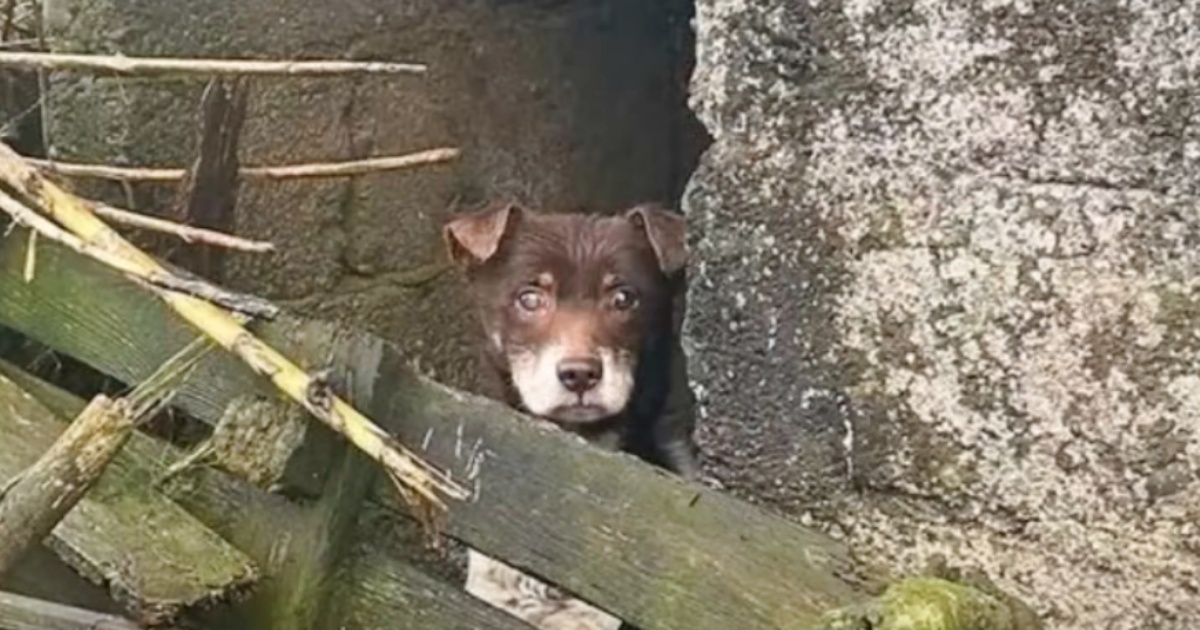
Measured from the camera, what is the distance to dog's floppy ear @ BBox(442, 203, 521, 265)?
13.7 ft

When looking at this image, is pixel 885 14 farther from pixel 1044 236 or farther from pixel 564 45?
pixel 564 45

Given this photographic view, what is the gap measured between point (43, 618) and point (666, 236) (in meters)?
1.52

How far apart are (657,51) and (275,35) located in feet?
4.05

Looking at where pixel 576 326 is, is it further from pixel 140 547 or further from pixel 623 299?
pixel 140 547

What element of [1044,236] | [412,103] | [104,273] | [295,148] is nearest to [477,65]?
[412,103]

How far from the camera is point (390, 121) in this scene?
442 centimetres

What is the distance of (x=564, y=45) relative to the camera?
480cm

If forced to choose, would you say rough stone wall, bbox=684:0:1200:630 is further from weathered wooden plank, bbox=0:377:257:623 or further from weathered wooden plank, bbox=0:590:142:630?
weathered wooden plank, bbox=0:590:142:630

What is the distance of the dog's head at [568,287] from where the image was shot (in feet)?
13.4

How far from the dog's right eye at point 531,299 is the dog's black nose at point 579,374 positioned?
191 millimetres

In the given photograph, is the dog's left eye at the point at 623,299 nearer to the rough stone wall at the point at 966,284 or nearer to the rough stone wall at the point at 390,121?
the rough stone wall at the point at 390,121

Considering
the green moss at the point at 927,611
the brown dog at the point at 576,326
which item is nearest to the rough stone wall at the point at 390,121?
the brown dog at the point at 576,326

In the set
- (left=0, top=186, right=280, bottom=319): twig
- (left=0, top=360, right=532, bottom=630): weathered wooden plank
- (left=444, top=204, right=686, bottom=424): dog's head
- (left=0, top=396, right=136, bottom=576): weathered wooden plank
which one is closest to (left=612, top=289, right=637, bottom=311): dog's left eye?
(left=444, top=204, right=686, bottom=424): dog's head

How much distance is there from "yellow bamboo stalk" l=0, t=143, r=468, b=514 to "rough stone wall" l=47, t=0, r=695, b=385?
1.02 m
